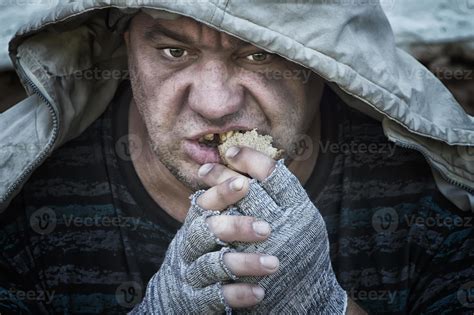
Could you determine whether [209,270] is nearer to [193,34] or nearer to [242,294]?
[242,294]

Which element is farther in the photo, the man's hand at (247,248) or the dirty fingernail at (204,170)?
the dirty fingernail at (204,170)

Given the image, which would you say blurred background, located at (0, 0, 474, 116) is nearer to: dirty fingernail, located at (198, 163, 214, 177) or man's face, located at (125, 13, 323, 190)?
man's face, located at (125, 13, 323, 190)

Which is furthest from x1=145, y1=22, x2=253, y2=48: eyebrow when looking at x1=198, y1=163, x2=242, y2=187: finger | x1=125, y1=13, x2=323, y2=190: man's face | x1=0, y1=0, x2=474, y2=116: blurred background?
x1=0, y1=0, x2=474, y2=116: blurred background

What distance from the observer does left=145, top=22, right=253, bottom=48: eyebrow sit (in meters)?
2.38

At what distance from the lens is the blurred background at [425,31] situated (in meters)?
3.65

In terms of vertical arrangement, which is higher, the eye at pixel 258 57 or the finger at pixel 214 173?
the eye at pixel 258 57

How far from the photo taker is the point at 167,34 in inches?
96.2

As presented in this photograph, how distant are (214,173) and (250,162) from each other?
0.35 ft
